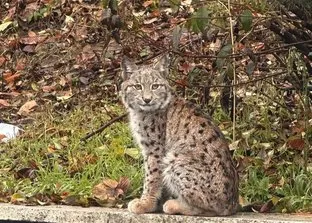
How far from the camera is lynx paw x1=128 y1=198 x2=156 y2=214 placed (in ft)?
20.0

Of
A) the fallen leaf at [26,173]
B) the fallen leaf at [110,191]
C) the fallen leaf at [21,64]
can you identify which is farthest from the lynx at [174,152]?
the fallen leaf at [21,64]

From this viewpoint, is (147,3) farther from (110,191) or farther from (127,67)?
(110,191)

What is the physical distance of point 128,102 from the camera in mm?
6543

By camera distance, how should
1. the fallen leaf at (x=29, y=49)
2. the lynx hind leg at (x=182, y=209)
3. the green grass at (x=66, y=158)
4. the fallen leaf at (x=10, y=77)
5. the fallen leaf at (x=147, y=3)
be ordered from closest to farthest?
the lynx hind leg at (x=182, y=209)
the green grass at (x=66, y=158)
the fallen leaf at (x=10, y=77)
the fallen leaf at (x=29, y=49)
the fallen leaf at (x=147, y=3)

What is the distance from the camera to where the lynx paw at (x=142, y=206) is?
6.11m

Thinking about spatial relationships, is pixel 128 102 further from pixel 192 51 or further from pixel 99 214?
pixel 192 51

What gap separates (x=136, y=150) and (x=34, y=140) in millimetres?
1038

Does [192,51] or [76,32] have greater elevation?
[192,51]

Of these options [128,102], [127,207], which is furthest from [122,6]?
[127,207]

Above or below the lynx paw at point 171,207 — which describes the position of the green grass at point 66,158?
below

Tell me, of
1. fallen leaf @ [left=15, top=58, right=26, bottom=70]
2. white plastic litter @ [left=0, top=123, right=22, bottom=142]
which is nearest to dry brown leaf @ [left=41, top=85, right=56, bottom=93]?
fallen leaf @ [left=15, top=58, right=26, bottom=70]

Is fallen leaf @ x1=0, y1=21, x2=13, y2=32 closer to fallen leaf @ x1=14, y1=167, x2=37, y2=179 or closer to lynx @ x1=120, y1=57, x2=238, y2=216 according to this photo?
fallen leaf @ x1=14, y1=167, x2=37, y2=179

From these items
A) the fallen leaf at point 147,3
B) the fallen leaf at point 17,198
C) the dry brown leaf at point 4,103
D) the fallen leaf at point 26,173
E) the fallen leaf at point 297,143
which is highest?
the fallen leaf at point 297,143

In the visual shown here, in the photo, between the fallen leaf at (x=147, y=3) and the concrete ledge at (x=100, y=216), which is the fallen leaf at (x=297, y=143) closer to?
the concrete ledge at (x=100, y=216)
